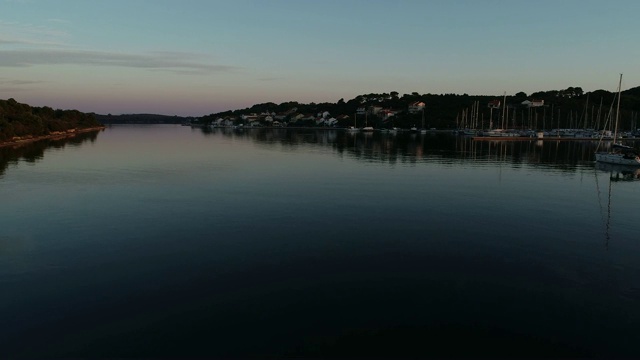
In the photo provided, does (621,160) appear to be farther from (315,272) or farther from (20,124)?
(20,124)

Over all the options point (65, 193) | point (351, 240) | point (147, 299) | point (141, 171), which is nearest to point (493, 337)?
point (351, 240)

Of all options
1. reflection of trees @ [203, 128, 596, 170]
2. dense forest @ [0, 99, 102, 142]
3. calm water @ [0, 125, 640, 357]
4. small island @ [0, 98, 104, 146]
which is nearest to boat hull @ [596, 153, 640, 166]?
reflection of trees @ [203, 128, 596, 170]

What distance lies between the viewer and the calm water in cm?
1425

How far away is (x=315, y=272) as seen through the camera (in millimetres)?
19953

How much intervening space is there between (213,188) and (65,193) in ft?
42.6

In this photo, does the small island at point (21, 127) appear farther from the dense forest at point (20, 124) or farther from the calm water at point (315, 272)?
the calm water at point (315, 272)

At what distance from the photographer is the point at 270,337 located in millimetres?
14312

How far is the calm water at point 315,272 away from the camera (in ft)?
46.8

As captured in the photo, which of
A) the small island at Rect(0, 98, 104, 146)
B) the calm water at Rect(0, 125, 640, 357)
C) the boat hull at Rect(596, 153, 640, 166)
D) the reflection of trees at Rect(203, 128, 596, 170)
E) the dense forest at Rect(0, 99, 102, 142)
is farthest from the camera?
the dense forest at Rect(0, 99, 102, 142)

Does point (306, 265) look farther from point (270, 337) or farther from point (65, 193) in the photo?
point (65, 193)

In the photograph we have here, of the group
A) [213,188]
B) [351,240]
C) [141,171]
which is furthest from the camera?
[141,171]

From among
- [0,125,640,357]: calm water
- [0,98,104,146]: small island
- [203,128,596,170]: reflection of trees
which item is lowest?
[0,125,640,357]: calm water

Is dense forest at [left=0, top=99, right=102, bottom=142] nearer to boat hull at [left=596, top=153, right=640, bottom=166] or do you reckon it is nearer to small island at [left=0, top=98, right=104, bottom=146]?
small island at [left=0, top=98, right=104, bottom=146]

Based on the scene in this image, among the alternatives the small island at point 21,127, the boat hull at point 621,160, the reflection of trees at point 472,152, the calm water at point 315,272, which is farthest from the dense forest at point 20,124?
the boat hull at point 621,160
